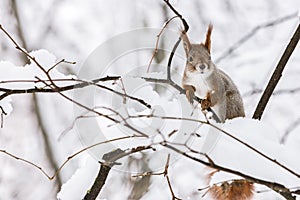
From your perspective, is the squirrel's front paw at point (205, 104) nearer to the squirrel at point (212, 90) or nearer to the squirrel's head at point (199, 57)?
the squirrel at point (212, 90)

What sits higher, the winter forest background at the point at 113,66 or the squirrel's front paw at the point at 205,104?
the winter forest background at the point at 113,66

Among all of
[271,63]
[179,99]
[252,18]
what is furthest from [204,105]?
[252,18]

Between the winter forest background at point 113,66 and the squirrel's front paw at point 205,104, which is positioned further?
the winter forest background at point 113,66

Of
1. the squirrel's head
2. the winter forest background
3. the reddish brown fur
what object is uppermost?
the winter forest background

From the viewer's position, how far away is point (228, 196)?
115 centimetres

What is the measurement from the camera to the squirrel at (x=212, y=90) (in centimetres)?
115

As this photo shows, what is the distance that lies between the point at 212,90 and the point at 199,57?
0.31ft

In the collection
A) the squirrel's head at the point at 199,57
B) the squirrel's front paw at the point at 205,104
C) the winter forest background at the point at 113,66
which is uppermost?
the winter forest background at the point at 113,66

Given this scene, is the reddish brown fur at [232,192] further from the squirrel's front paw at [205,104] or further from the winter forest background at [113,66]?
the squirrel's front paw at [205,104]

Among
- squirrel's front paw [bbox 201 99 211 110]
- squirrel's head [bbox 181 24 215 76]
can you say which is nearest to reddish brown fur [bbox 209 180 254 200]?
squirrel's front paw [bbox 201 99 211 110]

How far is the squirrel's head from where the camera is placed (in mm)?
1176

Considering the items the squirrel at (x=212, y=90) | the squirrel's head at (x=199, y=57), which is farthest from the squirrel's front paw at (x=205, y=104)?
the squirrel's head at (x=199, y=57)

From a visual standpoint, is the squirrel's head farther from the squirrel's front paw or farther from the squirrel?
the squirrel's front paw

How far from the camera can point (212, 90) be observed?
4.18ft
